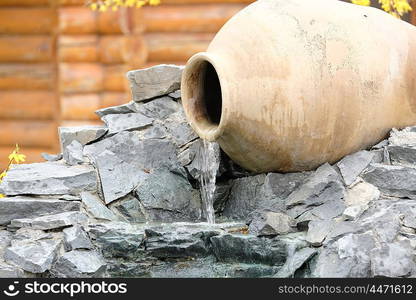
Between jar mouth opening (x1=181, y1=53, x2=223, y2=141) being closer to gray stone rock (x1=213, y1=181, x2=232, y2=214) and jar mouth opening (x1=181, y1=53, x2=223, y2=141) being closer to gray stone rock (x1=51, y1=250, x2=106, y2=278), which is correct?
gray stone rock (x1=213, y1=181, x2=232, y2=214)

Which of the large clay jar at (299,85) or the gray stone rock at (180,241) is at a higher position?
the large clay jar at (299,85)

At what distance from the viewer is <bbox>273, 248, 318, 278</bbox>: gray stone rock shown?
473 centimetres

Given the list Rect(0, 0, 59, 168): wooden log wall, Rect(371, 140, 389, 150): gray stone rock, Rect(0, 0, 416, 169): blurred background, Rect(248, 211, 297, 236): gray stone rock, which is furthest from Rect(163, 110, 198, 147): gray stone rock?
Rect(0, 0, 59, 168): wooden log wall

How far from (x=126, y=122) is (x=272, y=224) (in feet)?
4.89

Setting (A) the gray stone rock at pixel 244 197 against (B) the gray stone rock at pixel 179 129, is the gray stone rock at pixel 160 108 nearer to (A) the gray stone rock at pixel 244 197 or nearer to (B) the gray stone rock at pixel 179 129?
(B) the gray stone rock at pixel 179 129

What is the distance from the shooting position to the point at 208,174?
18.8 ft

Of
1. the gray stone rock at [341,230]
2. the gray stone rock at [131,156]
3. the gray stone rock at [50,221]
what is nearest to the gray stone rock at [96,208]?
the gray stone rock at [50,221]

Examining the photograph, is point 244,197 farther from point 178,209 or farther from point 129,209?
point 129,209

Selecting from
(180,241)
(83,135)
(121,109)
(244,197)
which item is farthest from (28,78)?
(180,241)

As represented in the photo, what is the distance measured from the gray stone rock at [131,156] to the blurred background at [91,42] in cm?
270

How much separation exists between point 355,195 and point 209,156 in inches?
41.5

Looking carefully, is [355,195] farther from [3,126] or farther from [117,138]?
[3,126]

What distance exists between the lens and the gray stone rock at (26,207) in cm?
527

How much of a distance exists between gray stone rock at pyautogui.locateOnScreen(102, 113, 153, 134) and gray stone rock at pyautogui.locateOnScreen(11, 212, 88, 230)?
2.96ft
